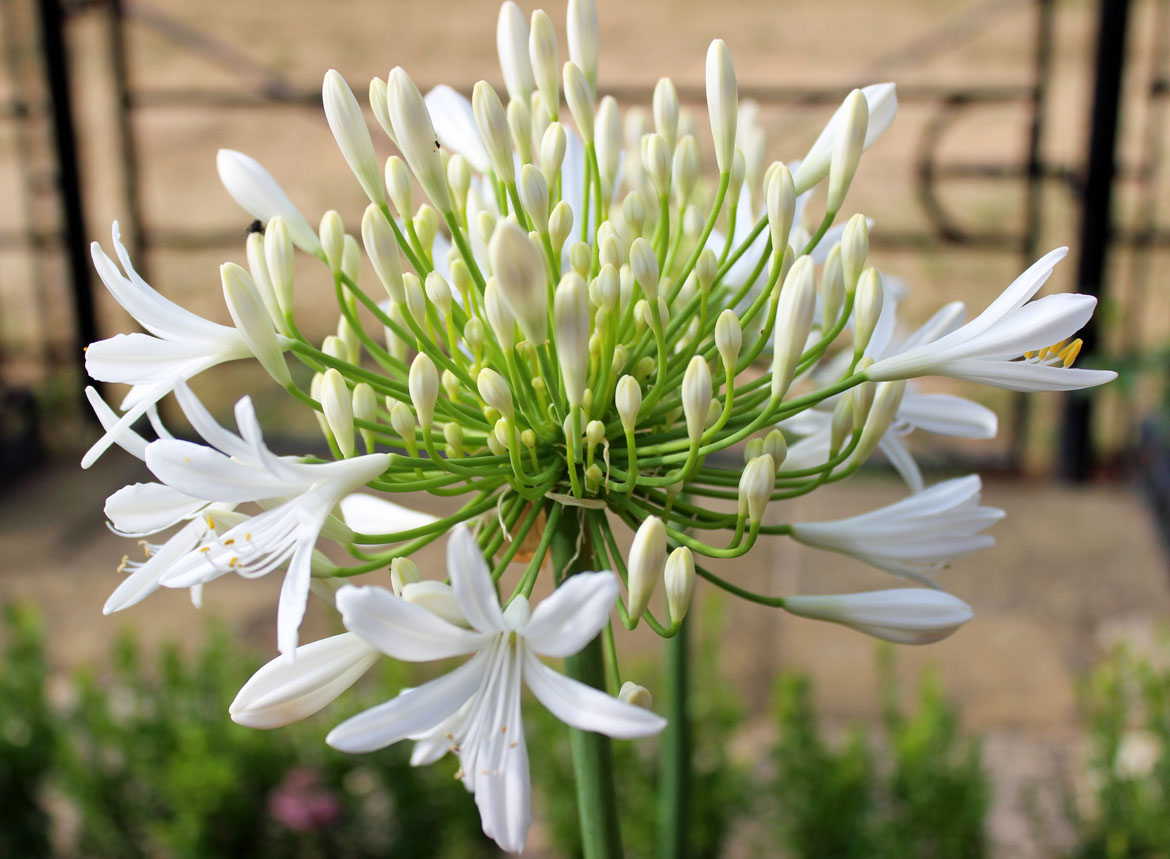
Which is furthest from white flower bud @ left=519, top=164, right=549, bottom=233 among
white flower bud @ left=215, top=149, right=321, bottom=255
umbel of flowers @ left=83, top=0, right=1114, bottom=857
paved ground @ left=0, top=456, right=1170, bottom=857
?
paved ground @ left=0, top=456, right=1170, bottom=857

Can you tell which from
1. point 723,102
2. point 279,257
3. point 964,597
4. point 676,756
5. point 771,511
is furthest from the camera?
point 771,511

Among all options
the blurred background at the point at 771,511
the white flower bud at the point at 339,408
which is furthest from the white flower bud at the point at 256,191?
the blurred background at the point at 771,511

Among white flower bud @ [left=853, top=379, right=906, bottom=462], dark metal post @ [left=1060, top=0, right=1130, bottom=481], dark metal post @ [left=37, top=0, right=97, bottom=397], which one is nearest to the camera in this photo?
white flower bud @ [left=853, top=379, right=906, bottom=462]

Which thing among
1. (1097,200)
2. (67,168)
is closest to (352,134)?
(1097,200)

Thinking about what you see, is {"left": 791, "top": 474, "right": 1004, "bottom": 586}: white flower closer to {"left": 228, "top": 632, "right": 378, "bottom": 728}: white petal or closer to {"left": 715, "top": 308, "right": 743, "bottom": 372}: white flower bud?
{"left": 715, "top": 308, "right": 743, "bottom": 372}: white flower bud

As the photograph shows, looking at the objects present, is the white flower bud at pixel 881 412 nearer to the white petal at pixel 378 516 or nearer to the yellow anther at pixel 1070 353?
the yellow anther at pixel 1070 353

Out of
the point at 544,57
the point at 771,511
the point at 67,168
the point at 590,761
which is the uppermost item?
the point at 67,168

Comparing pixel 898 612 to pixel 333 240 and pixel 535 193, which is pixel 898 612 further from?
pixel 333 240
